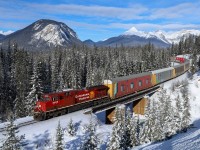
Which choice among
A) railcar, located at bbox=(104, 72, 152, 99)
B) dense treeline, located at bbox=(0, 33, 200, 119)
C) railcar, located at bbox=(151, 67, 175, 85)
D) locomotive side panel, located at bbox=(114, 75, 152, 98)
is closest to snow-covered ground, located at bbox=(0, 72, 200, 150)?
railcar, located at bbox=(104, 72, 152, 99)

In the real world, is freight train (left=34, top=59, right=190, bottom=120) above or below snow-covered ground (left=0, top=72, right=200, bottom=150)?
above

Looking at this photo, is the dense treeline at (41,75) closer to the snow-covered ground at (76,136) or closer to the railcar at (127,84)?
the railcar at (127,84)

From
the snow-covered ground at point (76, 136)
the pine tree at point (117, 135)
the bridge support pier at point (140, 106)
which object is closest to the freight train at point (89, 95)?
the snow-covered ground at point (76, 136)

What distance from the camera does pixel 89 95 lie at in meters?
45.0

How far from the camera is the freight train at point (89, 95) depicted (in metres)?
36.2

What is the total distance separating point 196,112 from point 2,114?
2013 inches

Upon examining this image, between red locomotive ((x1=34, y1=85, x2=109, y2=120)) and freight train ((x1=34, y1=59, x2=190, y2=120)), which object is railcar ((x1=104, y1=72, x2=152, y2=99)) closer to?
freight train ((x1=34, y1=59, x2=190, y2=120))

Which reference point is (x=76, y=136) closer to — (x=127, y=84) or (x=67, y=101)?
(x=67, y=101)

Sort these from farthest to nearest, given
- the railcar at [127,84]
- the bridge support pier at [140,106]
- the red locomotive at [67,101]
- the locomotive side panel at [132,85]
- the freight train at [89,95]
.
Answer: the bridge support pier at [140,106], the locomotive side panel at [132,85], the railcar at [127,84], the freight train at [89,95], the red locomotive at [67,101]

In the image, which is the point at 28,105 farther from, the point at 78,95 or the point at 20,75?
the point at 20,75

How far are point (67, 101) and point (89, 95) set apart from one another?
625 centimetres

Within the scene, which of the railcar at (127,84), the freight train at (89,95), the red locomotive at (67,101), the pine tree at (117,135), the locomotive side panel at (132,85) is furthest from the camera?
the locomotive side panel at (132,85)

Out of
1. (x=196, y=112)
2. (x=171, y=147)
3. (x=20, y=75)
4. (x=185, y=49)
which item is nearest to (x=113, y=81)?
(x=196, y=112)

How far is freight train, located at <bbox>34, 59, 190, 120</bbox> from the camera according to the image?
3625 cm
